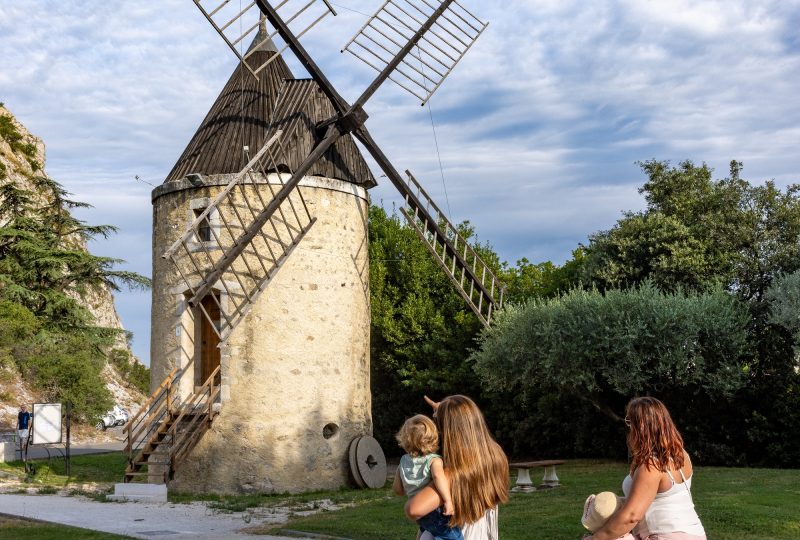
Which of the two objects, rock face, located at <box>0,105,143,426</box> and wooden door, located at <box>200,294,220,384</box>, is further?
rock face, located at <box>0,105,143,426</box>

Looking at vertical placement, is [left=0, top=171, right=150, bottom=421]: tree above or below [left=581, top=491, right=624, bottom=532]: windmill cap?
above

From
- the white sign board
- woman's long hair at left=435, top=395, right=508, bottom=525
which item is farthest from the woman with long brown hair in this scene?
the white sign board

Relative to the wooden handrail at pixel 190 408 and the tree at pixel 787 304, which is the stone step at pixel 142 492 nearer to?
the wooden handrail at pixel 190 408

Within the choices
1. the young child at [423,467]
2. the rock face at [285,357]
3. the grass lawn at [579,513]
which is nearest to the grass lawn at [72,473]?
the rock face at [285,357]

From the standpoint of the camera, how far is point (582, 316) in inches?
667

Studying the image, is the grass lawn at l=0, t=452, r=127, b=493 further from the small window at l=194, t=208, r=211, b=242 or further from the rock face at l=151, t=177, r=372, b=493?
the small window at l=194, t=208, r=211, b=242

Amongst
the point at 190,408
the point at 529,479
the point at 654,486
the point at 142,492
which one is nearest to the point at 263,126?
the point at 190,408

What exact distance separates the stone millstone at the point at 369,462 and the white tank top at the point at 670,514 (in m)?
11.9

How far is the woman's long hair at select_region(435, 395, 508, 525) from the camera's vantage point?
457 cm

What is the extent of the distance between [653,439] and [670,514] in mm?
410

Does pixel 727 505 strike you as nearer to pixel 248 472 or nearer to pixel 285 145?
pixel 248 472

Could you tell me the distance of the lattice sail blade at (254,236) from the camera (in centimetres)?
1541

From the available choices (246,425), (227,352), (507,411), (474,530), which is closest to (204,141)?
(227,352)

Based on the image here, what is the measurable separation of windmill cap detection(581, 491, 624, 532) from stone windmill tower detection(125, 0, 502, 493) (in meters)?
10.4
